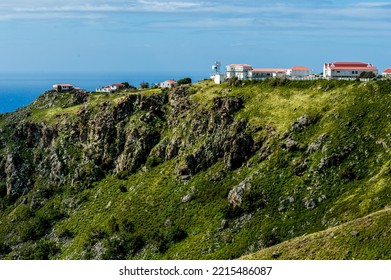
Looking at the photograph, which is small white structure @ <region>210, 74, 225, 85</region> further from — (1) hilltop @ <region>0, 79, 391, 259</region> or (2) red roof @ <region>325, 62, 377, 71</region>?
(2) red roof @ <region>325, 62, 377, 71</region>

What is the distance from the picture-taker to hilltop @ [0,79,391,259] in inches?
4112

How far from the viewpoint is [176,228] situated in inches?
4712

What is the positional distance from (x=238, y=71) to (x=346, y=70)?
30.5 metres

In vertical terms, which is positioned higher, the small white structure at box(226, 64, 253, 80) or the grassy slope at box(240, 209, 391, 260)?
the small white structure at box(226, 64, 253, 80)

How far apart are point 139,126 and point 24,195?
37116mm

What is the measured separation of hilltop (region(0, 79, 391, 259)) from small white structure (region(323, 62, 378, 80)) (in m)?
14.8

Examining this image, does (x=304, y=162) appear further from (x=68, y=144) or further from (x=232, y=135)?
(x=68, y=144)

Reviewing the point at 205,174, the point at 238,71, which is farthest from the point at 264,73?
the point at 205,174

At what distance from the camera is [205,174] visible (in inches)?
5153

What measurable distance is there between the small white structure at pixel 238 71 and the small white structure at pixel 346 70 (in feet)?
71.5

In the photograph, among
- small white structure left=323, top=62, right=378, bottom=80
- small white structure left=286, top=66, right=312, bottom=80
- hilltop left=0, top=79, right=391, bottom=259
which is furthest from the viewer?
small white structure left=286, top=66, right=312, bottom=80

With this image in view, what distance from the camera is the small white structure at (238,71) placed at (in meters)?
166

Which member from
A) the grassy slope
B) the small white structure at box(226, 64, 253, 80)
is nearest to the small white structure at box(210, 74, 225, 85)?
the small white structure at box(226, 64, 253, 80)
